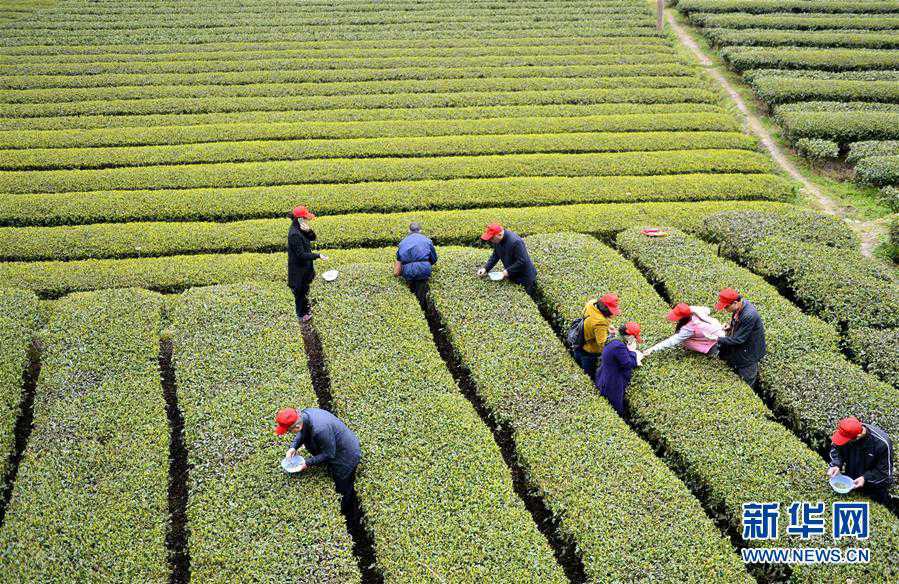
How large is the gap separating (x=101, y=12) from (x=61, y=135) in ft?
48.0

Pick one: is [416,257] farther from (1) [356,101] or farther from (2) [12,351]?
(1) [356,101]

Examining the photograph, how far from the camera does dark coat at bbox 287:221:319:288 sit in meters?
11.9

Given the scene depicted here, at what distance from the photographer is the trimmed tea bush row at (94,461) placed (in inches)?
300

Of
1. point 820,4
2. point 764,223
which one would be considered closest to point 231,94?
point 764,223

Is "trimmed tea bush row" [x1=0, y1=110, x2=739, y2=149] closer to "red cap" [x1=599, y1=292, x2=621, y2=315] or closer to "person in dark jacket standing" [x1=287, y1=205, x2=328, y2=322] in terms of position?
"person in dark jacket standing" [x1=287, y1=205, x2=328, y2=322]

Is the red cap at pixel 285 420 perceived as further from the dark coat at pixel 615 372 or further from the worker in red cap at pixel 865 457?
the worker in red cap at pixel 865 457

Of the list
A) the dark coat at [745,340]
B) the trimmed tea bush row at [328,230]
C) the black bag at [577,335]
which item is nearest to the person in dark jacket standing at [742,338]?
the dark coat at [745,340]

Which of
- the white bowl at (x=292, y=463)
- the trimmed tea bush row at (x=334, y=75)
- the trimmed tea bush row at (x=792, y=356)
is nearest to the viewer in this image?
the white bowl at (x=292, y=463)

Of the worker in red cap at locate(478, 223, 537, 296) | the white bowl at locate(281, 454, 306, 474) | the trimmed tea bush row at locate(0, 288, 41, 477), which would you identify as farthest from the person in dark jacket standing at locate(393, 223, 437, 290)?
the trimmed tea bush row at locate(0, 288, 41, 477)

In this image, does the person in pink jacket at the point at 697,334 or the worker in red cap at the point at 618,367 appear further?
the person in pink jacket at the point at 697,334

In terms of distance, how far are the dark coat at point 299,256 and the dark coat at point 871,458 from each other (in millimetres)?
9036

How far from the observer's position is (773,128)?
2239 centimetres

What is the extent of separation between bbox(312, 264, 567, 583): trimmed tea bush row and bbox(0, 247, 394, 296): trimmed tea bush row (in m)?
2.28

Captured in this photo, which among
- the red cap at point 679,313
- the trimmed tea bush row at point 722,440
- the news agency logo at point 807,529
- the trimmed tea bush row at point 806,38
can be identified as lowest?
the news agency logo at point 807,529
